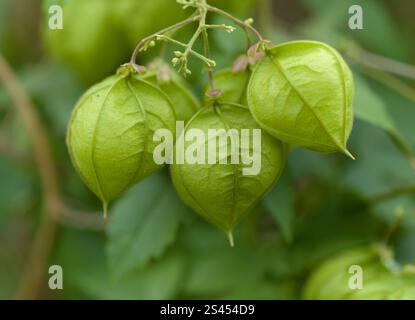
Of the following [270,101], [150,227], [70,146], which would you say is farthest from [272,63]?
[150,227]

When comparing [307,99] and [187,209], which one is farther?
[187,209]

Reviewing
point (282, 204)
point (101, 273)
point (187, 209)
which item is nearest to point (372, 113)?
point (282, 204)

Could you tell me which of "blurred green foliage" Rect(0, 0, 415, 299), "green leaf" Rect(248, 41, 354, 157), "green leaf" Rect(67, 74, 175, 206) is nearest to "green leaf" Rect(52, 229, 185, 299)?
"blurred green foliage" Rect(0, 0, 415, 299)

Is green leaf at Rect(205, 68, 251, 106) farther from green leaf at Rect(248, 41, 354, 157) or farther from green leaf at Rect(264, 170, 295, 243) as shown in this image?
green leaf at Rect(264, 170, 295, 243)

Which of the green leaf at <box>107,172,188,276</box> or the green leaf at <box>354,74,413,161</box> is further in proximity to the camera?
the green leaf at <box>107,172,188,276</box>

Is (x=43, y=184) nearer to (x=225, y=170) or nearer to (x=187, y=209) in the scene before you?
(x=187, y=209)

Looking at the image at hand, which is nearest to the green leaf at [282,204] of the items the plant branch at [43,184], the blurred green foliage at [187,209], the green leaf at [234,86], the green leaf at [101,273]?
the blurred green foliage at [187,209]

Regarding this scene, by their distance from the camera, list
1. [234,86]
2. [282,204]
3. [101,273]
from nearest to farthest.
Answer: [234,86] < [282,204] < [101,273]
